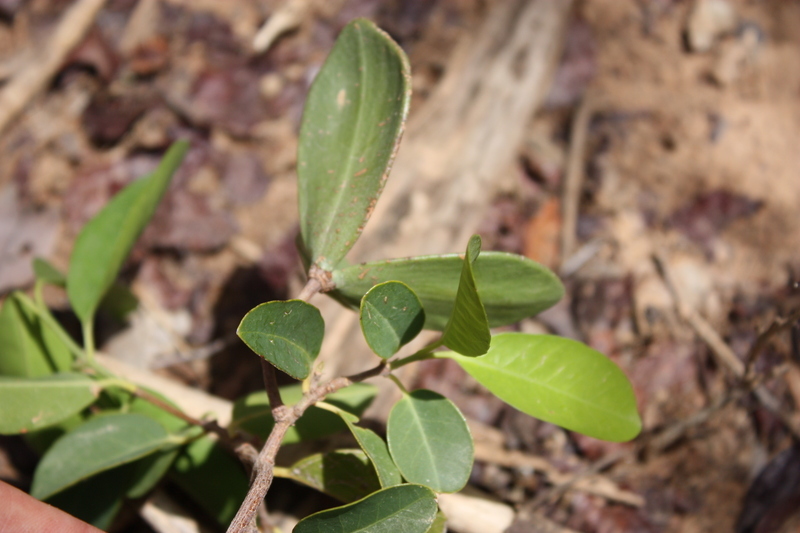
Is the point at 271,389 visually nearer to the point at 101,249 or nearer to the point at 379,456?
the point at 379,456

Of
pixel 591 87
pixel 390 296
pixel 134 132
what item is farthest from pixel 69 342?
pixel 591 87

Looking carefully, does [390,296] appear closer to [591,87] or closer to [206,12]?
[591,87]

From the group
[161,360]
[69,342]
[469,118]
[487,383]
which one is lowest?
[161,360]

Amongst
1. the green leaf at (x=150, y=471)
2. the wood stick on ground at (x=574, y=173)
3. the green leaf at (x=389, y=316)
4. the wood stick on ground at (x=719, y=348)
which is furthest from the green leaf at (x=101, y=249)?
the wood stick on ground at (x=719, y=348)

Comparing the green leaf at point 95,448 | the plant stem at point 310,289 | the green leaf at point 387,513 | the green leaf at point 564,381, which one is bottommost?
the green leaf at point 95,448

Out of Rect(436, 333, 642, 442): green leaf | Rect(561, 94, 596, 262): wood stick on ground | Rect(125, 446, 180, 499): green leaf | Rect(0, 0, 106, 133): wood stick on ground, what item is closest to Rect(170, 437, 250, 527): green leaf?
Rect(125, 446, 180, 499): green leaf

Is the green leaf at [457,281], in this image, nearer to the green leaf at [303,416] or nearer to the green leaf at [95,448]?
the green leaf at [303,416]
